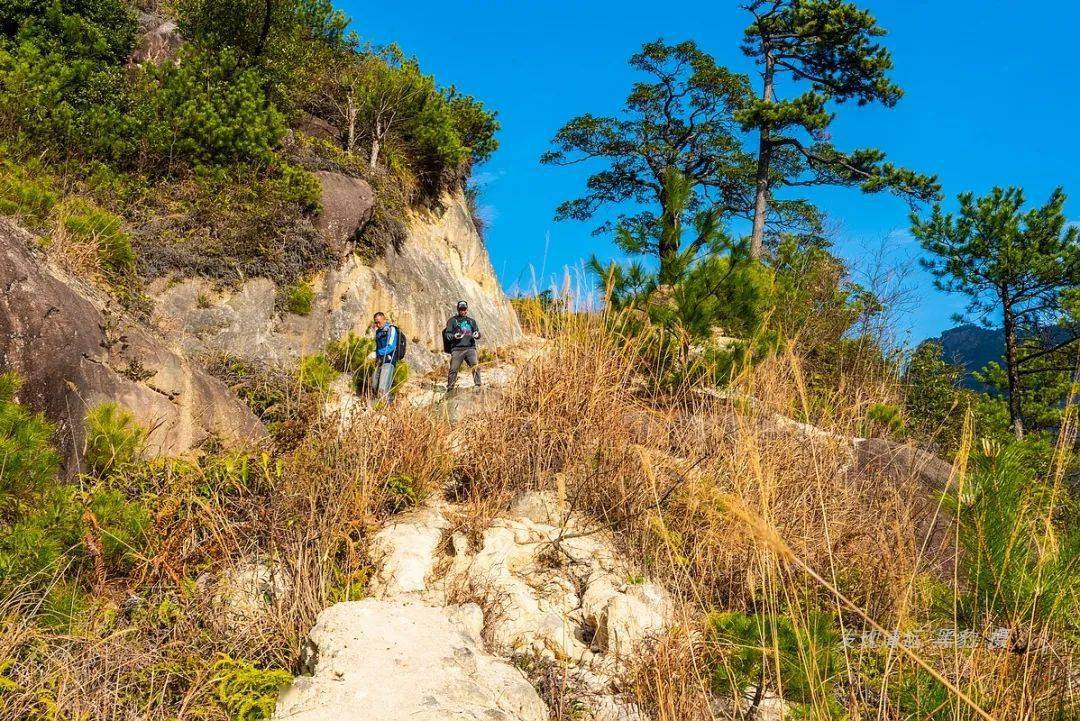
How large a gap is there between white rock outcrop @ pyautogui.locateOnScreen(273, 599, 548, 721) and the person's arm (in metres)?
5.79

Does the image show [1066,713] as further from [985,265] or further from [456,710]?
[985,265]

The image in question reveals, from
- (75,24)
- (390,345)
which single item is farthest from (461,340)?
(75,24)

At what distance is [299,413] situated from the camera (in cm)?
402

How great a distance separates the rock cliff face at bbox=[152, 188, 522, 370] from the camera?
29.9ft

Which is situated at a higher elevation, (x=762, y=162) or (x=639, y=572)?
(x=762, y=162)

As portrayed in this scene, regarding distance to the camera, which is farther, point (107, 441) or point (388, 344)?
point (388, 344)

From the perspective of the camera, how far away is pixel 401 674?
2.32 meters

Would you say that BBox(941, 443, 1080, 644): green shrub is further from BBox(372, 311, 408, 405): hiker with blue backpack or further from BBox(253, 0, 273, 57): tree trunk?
BBox(253, 0, 273, 57): tree trunk

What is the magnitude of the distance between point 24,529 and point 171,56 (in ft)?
43.5

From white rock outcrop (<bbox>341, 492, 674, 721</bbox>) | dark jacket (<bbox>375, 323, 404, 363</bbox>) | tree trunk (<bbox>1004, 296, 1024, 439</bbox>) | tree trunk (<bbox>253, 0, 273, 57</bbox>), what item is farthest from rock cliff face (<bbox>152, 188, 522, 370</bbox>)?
tree trunk (<bbox>1004, 296, 1024, 439</bbox>)

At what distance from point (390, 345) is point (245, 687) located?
239 inches

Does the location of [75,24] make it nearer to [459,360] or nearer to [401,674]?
[459,360]

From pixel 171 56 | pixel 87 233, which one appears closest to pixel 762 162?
pixel 171 56

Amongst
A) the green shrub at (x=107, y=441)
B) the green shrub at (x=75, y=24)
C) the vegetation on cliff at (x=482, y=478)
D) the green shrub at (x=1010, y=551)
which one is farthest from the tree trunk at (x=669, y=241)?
the green shrub at (x=75, y=24)
